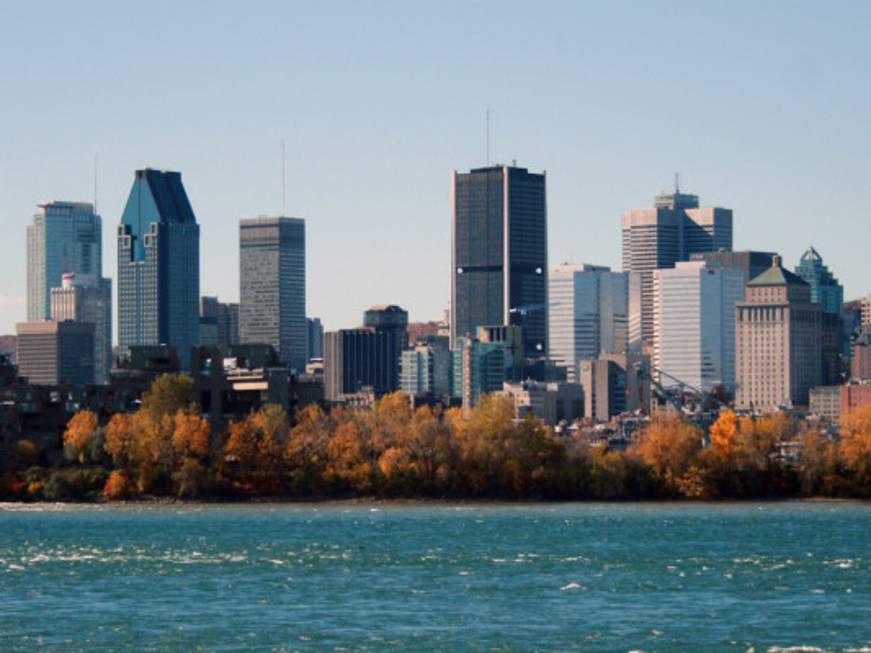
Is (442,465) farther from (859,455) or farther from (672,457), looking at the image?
(859,455)

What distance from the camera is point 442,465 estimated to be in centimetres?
17812

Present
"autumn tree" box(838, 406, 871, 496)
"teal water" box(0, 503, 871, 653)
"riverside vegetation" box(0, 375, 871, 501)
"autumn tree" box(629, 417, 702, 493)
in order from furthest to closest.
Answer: "autumn tree" box(629, 417, 702, 493), "riverside vegetation" box(0, 375, 871, 501), "autumn tree" box(838, 406, 871, 496), "teal water" box(0, 503, 871, 653)

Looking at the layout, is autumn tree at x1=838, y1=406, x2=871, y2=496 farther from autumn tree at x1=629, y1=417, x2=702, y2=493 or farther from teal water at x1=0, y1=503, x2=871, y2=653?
teal water at x1=0, y1=503, x2=871, y2=653

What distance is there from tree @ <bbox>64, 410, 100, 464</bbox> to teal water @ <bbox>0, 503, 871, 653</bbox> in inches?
1390

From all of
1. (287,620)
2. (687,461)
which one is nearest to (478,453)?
(687,461)

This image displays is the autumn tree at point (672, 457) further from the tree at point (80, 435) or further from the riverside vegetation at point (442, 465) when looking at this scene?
the tree at point (80, 435)

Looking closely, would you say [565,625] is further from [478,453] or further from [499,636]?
[478,453]

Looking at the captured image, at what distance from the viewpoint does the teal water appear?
264ft

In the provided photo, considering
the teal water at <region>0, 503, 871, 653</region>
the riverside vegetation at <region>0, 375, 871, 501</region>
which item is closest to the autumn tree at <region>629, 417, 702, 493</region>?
the riverside vegetation at <region>0, 375, 871, 501</region>

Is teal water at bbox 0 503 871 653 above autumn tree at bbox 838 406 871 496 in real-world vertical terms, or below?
below

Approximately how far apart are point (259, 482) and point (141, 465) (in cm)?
919

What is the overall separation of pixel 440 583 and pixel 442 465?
258 feet

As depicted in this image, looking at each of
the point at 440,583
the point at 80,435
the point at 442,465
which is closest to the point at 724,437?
the point at 442,465

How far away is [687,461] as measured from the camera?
588ft
